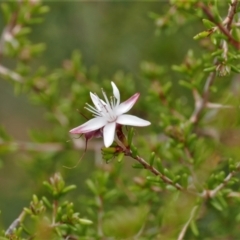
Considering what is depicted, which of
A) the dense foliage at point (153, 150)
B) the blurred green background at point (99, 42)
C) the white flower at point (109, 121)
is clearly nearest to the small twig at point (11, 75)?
the dense foliage at point (153, 150)

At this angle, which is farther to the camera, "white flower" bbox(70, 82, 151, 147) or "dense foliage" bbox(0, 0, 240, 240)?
"dense foliage" bbox(0, 0, 240, 240)

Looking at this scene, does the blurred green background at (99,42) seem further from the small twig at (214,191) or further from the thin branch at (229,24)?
the thin branch at (229,24)

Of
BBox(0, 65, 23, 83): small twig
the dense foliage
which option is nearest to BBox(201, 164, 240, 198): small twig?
the dense foliage

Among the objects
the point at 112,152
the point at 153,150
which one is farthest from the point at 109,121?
the point at 153,150

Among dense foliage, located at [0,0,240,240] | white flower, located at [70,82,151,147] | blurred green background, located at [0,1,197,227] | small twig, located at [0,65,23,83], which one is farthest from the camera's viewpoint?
blurred green background, located at [0,1,197,227]

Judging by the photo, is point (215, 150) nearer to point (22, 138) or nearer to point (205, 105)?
point (205, 105)

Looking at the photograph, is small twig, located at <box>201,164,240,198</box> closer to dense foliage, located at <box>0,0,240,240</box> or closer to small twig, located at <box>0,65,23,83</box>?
dense foliage, located at <box>0,0,240,240</box>
